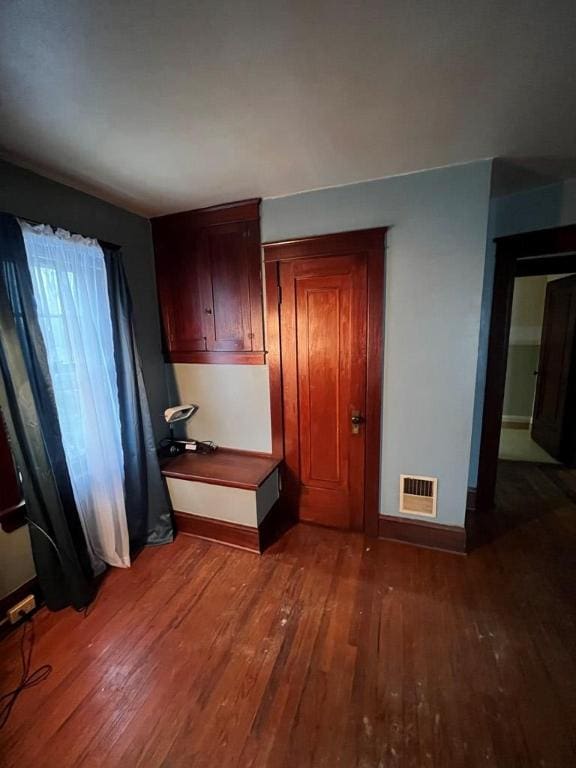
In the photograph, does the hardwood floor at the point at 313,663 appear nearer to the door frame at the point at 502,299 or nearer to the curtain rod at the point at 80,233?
the door frame at the point at 502,299

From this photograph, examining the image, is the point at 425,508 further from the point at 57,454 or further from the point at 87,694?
the point at 57,454

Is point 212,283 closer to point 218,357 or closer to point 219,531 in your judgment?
point 218,357

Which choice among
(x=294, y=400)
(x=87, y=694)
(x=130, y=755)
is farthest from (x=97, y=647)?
(x=294, y=400)

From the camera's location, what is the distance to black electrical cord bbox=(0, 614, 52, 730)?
124 cm

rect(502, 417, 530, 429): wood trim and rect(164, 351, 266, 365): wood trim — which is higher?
rect(164, 351, 266, 365): wood trim

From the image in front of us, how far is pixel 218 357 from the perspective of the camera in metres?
2.43

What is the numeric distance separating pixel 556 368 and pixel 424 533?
269 centimetres

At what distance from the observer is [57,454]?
5.52 feet

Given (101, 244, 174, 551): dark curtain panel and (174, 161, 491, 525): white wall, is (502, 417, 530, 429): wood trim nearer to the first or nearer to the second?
(174, 161, 491, 525): white wall

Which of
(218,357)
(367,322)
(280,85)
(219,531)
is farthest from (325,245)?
(219,531)

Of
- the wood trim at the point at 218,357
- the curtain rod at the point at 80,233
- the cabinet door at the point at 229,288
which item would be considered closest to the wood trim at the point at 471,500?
the wood trim at the point at 218,357

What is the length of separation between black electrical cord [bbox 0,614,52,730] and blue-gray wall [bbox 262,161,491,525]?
2061 mm

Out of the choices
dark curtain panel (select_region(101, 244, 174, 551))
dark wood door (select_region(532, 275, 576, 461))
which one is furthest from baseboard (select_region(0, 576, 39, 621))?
dark wood door (select_region(532, 275, 576, 461))

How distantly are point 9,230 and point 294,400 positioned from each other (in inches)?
72.6
